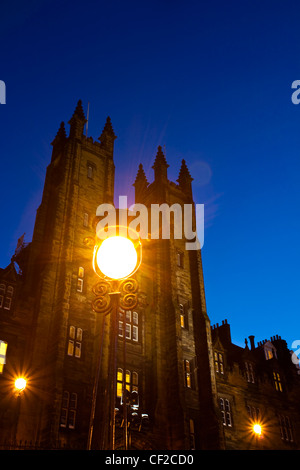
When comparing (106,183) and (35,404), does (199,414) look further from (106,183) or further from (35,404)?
(106,183)

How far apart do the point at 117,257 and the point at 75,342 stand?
20423 mm

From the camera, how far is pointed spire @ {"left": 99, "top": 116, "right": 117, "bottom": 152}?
123 ft

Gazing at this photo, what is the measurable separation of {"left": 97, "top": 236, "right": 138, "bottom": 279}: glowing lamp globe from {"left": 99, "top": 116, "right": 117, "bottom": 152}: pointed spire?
31.0 m

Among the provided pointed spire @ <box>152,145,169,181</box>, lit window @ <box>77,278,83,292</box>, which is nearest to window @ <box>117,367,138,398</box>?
lit window @ <box>77,278,83,292</box>

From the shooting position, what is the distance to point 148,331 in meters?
30.8

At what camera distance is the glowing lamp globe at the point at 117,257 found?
700cm

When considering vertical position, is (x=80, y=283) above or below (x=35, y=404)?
above

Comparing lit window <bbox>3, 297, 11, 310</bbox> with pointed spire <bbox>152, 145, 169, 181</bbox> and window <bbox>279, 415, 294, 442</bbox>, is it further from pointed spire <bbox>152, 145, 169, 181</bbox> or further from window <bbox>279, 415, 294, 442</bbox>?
window <bbox>279, 415, 294, 442</bbox>

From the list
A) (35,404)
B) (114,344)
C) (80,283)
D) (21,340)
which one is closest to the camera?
(114,344)

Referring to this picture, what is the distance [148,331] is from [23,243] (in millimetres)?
12674

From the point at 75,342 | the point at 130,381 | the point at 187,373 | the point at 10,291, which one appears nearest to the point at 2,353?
the point at 10,291
